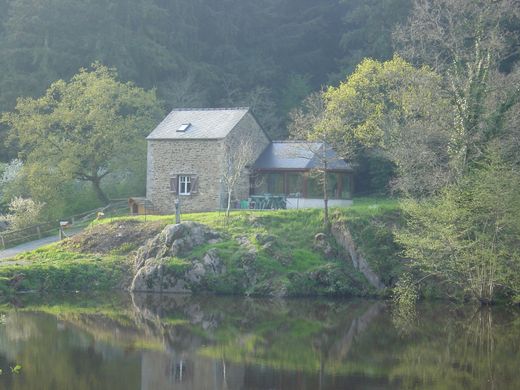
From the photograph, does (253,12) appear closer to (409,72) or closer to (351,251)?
(409,72)

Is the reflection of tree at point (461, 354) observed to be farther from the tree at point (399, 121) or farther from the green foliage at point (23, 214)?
the green foliage at point (23, 214)

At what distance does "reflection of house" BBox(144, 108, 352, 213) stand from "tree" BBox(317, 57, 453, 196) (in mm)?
1927

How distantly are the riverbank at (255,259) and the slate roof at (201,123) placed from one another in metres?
6.72

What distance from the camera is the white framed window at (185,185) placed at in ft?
143

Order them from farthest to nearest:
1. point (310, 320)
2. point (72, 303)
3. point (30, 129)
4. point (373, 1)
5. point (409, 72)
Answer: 1. point (373, 1)
2. point (30, 129)
3. point (409, 72)
4. point (72, 303)
5. point (310, 320)

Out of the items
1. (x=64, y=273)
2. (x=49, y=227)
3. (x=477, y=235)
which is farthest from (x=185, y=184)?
(x=477, y=235)

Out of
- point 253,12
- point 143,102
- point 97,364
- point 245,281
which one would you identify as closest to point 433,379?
point 97,364

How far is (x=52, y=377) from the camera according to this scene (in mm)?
20047

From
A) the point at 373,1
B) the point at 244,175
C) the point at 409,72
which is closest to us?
the point at 409,72

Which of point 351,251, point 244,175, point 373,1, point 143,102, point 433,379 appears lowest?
point 433,379

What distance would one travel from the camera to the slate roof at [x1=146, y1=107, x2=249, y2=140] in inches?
1714

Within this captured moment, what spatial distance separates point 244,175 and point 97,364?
23451 millimetres

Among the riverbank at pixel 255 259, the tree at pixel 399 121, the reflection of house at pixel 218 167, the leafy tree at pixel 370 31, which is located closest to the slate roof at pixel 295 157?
the reflection of house at pixel 218 167

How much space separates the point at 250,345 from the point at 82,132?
92.4ft
